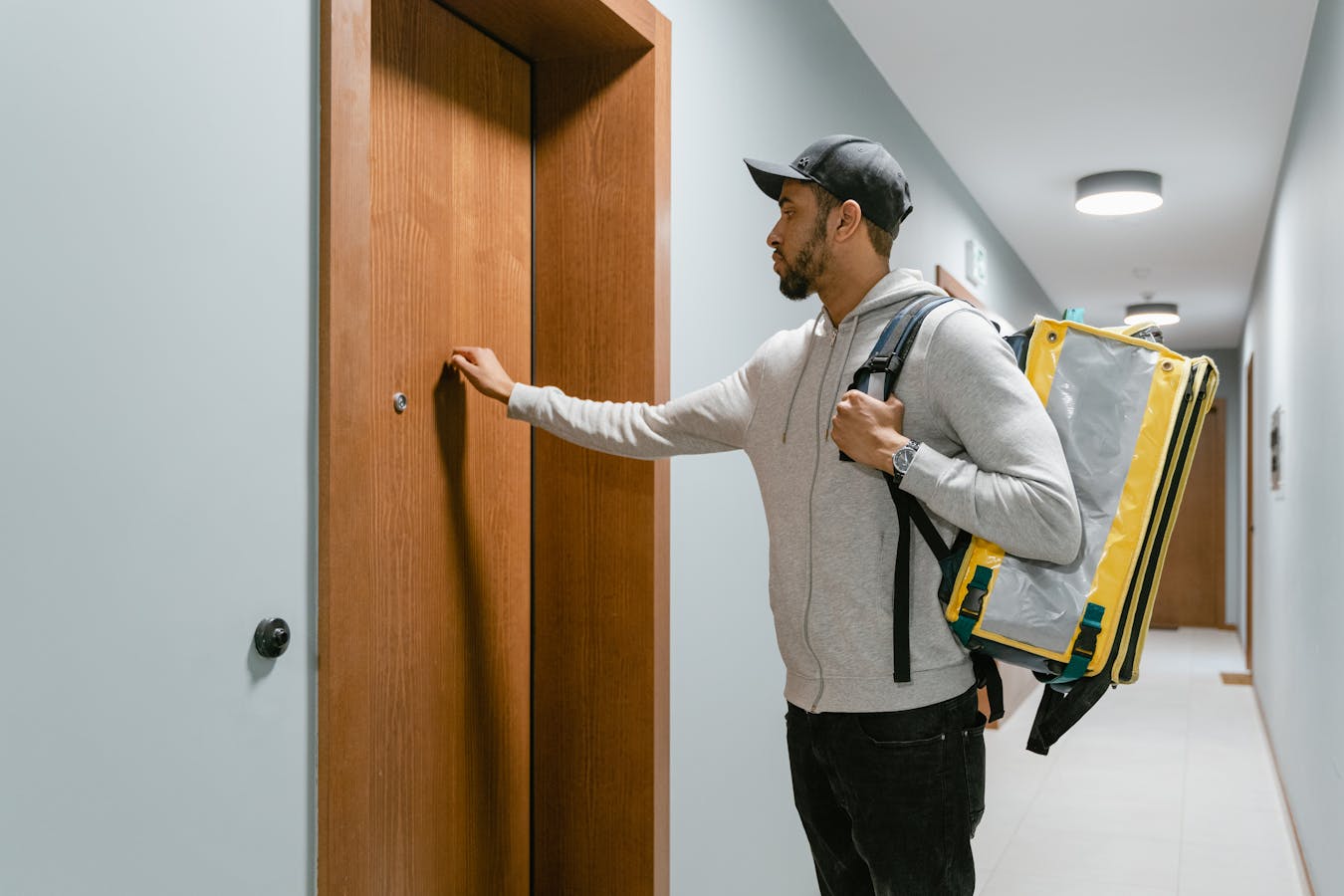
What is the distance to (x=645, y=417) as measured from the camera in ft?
5.87

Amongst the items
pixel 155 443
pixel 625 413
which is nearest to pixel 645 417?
pixel 625 413

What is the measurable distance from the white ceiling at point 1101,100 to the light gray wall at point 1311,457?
0.52ft

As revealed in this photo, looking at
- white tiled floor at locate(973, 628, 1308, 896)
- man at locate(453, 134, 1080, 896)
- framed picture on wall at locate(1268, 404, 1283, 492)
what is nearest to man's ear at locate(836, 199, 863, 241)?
man at locate(453, 134, 1080, 896)

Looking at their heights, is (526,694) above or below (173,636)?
below

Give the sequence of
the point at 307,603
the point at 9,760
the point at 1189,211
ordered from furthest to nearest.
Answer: the point at 1189,211 < the point at 307,603 < the point at 9,760

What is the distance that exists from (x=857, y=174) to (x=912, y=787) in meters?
0.83

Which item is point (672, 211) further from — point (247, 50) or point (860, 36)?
point (860, 36)

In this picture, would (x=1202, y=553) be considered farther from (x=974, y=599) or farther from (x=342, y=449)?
(x=342, y=449)

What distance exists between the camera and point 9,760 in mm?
904

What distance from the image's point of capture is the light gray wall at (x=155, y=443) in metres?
0.93

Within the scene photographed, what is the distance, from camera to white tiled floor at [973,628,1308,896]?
10.9ft

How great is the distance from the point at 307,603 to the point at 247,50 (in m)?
0.59

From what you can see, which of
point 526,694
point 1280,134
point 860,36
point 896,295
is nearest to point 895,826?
point 896,295

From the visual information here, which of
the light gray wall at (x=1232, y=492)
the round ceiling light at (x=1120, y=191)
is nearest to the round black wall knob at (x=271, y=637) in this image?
the round ceiling light at (x=1120, y=191)
